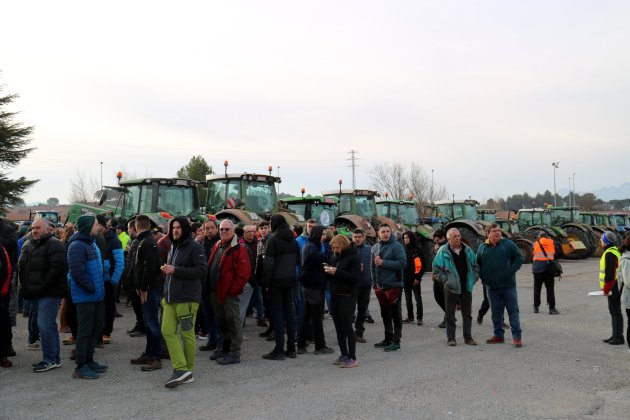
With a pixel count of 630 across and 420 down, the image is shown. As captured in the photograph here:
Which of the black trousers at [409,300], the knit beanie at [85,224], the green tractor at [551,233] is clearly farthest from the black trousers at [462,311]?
the green tractor at [551,233]

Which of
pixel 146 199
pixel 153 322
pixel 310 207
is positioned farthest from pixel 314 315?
pixel 310 207

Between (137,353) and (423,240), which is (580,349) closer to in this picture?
(137,353)

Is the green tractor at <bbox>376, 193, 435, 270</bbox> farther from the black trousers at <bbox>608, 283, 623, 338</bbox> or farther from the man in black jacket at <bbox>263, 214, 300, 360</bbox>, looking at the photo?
the man in black jacket at <bbox>263, 214, 300, 360</bbox>

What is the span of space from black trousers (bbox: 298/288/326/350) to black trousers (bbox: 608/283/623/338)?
4206mm

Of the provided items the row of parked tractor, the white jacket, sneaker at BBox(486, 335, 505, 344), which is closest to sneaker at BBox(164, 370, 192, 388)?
sneaker at BBox(486, 335, 505, 344)

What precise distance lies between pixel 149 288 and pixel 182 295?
858mm

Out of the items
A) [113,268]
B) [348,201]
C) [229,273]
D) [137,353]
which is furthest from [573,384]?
[348,201]

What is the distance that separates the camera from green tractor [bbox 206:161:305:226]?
14094 mm

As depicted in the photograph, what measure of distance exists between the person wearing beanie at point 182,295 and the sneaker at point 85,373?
0.92m

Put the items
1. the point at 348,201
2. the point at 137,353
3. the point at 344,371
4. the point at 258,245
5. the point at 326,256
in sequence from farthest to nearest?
1. the point at 348,201
2. the point at 258,245
3. the point at 326,256
4. the point at 137,353
5. the point at 344,371

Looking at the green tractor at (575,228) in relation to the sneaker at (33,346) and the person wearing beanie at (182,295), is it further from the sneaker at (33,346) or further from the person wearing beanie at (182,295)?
the sneaker at (33,346)

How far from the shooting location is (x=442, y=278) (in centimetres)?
782

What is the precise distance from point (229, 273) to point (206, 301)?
42.7 inches

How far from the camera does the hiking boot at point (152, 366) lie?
625 cm
